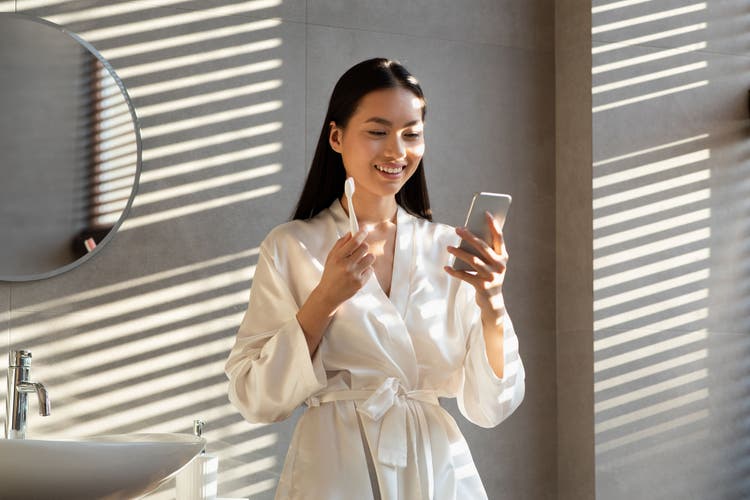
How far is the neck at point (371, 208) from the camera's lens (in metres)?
1.86

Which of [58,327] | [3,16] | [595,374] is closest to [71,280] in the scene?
[58,327]

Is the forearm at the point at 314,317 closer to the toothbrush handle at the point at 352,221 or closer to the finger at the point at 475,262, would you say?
the toothbrush handle at the point at 352,221

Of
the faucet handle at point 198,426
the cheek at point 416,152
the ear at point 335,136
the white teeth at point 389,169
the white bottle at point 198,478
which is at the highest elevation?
the ear at point 335,136

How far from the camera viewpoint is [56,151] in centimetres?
252

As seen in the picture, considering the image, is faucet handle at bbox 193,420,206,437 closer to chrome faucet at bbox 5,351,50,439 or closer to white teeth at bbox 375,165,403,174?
chrome faucet at bbox 5,351,50,439

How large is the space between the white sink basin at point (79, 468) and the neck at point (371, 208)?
1.92 feet

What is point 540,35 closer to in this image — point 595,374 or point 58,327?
point 595,374

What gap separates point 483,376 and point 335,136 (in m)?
0.51

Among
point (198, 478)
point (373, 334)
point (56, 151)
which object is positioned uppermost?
point (56, 151)

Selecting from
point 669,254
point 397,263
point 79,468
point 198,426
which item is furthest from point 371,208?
point 669,254

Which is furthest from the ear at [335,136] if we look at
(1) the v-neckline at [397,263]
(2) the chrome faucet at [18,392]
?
(2) the chrome faucet at [18,392]

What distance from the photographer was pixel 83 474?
4.57ft

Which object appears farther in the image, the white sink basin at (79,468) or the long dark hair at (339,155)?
the long dark hair at (339,155)

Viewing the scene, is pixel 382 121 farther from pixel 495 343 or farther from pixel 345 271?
pixel 495 343
